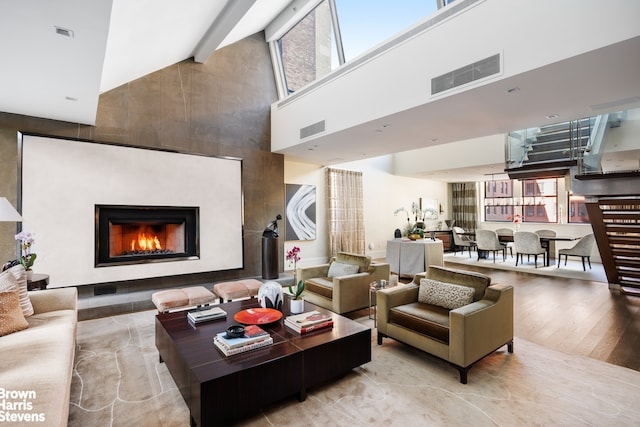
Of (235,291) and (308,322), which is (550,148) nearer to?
A: (308,322)

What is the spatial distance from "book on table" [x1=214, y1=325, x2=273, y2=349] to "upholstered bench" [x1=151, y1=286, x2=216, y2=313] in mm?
1390

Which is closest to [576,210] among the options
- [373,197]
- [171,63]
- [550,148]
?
[550,148]

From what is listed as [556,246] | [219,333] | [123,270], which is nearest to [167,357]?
[219,333]

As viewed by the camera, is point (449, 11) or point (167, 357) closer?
point (167, 357)

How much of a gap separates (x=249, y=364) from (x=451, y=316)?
1.61 metres

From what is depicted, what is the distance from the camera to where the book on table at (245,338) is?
2187 millimetres

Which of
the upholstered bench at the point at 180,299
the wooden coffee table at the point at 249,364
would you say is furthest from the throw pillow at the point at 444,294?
the upholstered bench at the point at 180,299

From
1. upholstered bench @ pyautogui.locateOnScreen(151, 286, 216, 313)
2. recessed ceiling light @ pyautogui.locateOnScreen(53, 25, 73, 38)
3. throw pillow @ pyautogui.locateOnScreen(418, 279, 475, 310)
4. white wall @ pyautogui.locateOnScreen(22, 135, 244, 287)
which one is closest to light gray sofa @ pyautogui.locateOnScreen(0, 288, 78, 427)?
upholstered bench @ pyautogui.locateOnScreen(151, 286, 216, 313)

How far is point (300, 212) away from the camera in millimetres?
7527

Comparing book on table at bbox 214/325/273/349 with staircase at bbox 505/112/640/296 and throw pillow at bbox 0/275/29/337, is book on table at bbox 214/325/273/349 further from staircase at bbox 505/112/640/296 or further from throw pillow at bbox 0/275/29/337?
staircase at bbox 505/112/640/296

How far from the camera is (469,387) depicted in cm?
245

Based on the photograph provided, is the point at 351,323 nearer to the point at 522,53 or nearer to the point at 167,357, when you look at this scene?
the point at 167,357

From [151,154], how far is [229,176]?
1342mm

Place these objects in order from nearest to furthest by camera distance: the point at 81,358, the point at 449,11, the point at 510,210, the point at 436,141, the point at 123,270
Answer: the point at 81,358 → the point at 449,11 → the point at 123,270 → the point at 436,141 → the point at 510,210
